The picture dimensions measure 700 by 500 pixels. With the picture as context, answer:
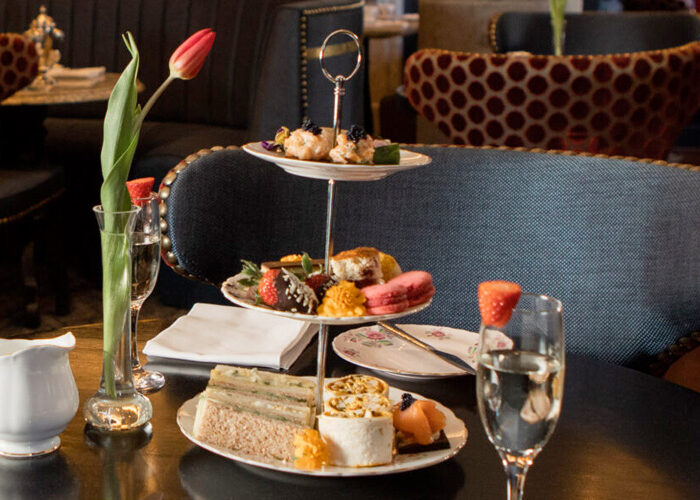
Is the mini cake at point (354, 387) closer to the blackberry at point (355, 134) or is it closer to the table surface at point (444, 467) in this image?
the table surface at point (444, 467)

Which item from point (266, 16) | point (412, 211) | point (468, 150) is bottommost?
point (412, 211)

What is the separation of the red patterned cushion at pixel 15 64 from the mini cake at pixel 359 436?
8.82 feet

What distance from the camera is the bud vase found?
3.05 feet

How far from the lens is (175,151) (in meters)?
3.72

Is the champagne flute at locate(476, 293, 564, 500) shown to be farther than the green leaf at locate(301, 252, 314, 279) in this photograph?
No

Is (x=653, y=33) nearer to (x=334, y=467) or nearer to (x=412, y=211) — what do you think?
(x=412, y=211)

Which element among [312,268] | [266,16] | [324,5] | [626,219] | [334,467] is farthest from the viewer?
[266,16]

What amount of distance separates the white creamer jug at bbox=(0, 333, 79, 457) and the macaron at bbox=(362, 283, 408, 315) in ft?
0.95

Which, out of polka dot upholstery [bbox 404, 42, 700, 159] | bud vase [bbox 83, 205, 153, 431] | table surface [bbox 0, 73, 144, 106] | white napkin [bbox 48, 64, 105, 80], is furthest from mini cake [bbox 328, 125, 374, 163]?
white napkin [bbox 48, 64, 105, 80]

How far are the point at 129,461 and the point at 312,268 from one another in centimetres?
26

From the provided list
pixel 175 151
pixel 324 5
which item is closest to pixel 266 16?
pixel 324 5

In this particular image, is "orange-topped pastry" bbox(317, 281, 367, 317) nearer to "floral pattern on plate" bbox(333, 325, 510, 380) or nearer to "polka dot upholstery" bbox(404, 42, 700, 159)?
"floral pattern on plate" bbox(333, 325, 510, 380)

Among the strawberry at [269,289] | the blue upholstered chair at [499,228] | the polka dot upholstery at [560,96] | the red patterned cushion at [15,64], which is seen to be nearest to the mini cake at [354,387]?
the strawberry at [269,289]

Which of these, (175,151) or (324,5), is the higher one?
(324,5)
